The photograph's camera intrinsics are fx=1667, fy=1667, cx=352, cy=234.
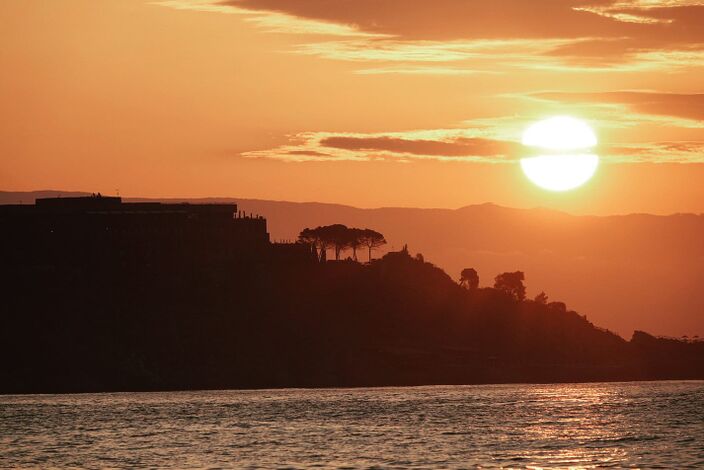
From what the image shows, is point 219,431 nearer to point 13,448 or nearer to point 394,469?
point 13,448

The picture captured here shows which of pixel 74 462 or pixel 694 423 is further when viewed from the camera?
pixel 694 423

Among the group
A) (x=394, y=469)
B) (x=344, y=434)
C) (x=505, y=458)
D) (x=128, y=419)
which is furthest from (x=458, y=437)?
(x=128, y=419)

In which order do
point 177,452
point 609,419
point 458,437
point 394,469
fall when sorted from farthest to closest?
point 609,419 < point 458,437 < point 177,452 < point 394,469

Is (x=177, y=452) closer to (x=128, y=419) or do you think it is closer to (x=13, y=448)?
(x=13, y=448)

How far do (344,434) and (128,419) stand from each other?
4154cm

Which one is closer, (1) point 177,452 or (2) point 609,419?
(1) point 177,452

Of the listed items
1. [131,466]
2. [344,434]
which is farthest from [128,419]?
[131,466]

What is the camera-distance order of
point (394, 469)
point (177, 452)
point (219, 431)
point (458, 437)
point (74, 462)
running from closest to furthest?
1. point (394, 469)
2. point (74, 462)
3. point (177, 452)
4. point (458, 437)
5. point (219, 431)

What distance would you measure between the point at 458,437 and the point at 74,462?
40626 millimetres

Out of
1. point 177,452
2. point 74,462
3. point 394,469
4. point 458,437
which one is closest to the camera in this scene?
point 394,469

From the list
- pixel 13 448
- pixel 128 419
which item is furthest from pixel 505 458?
pixel 128 419

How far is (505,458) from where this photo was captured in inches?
5148

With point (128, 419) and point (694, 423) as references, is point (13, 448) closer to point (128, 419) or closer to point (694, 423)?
point (128, 419)

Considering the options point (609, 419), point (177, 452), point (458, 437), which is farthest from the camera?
point (609, 419)
